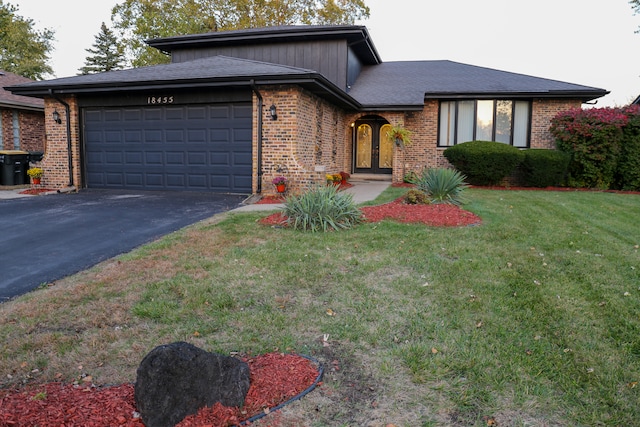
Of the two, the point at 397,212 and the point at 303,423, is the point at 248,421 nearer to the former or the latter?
the point at 303,423

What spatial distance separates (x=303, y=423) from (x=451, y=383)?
0.96m

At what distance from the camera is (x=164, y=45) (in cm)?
1833

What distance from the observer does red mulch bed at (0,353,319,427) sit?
232 cm

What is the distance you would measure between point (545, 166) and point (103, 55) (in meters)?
40.2

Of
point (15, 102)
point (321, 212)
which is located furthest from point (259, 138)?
point (15, 102)

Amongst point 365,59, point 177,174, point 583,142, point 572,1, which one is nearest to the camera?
point 177,174

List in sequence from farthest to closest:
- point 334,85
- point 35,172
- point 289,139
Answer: point 35,172 → point 334,85 → point 289,139

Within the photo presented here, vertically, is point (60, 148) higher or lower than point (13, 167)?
higher

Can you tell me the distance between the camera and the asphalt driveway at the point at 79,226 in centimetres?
527

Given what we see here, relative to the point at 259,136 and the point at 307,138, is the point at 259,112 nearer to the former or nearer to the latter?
the point at 259,136

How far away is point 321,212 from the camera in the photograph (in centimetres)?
726

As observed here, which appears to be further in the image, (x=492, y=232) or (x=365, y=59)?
(x=365, y=59)

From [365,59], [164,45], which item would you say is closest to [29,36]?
[164,45]

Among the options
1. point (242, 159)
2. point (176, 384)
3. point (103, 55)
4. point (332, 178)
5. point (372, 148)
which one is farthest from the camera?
point (103, 55)
